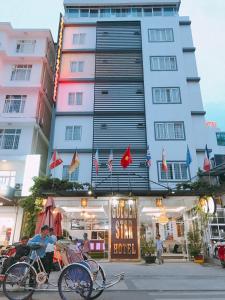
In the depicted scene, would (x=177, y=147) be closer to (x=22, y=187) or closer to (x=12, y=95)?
(x=22, y=187)

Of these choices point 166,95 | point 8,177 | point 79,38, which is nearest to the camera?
point 8,177

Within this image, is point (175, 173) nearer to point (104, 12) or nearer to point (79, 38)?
point (79, 38)

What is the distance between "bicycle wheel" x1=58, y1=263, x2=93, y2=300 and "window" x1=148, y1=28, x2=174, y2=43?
23577mm

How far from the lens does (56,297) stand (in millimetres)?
6043

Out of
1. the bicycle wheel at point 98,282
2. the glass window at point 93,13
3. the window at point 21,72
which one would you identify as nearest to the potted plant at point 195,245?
the bicycle wheel at point 98,282

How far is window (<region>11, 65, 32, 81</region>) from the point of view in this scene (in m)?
23.1

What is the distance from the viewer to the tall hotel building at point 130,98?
2028 cm

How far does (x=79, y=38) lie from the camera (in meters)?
25.8

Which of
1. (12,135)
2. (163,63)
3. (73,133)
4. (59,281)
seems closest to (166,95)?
(163,63)

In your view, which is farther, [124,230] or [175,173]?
[175,173]

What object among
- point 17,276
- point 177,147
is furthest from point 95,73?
point 17,276

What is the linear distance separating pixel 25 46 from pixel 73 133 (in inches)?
374

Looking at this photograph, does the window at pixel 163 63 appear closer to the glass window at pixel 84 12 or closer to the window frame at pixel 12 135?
the glass window at pixel 84 12

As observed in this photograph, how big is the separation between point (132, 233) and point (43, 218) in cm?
533
